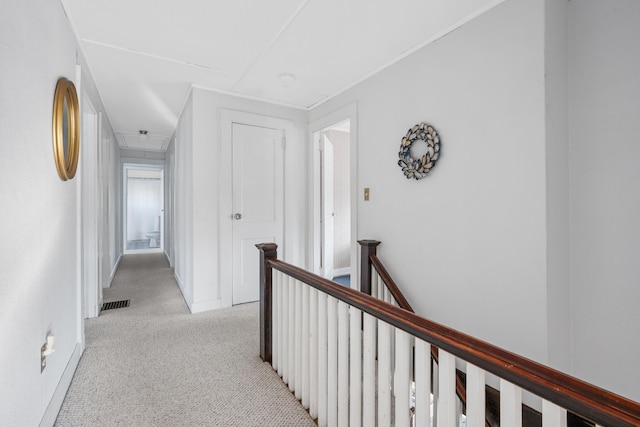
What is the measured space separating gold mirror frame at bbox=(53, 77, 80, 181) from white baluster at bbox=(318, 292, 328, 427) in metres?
1.61

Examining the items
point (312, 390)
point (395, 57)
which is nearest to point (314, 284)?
point (312, 390)

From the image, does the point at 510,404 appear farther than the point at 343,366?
No

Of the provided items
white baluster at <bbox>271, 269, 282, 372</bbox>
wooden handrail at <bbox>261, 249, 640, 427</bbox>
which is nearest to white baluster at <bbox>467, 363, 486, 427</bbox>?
wooden handrail at <bbox>261, 249, 640, 427</bbox>

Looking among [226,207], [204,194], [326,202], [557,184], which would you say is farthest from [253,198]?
[557,184]

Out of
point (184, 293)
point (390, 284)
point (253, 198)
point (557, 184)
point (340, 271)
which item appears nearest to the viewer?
point (557, 184)

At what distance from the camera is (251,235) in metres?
3.50

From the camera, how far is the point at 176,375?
6.67 feet

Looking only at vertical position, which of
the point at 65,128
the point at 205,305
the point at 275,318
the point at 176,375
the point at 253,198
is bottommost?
the point at 176,375

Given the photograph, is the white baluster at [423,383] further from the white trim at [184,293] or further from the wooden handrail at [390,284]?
the white trim at [184,293]

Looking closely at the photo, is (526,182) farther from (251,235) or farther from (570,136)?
(251,235)

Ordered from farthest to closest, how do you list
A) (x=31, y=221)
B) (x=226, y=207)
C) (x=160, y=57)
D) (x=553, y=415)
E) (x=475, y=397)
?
(x=226, y=207) < (x=160, y=57) < (x=31, y=221) < (x=475, y=397) < (x=553, y=415)

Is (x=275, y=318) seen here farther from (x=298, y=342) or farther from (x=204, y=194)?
(x=204, y=194)

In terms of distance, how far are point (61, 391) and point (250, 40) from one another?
8.32ft

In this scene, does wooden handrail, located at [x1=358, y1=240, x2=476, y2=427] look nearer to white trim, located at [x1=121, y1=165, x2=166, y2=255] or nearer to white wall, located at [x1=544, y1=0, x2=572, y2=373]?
white wall, located at [x1=544, y1=0, x2=572, y2=373]
